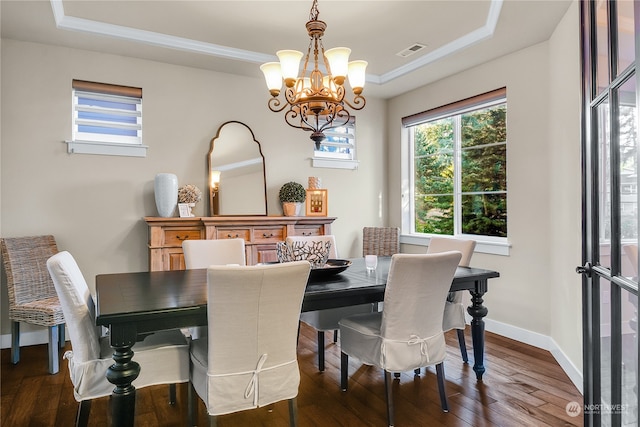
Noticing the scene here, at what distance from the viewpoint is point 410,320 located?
217 cm

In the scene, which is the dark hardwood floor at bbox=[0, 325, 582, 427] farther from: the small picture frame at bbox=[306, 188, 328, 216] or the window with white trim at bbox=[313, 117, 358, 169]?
the window with white trim at bbox=[313, 117, 358, 169]

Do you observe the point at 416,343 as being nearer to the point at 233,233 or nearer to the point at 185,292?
Answer: the point at 185,292

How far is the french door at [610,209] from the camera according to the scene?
1461 millimetres

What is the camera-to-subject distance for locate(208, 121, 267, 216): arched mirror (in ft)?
13.4

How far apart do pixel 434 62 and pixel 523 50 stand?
0.75 meters

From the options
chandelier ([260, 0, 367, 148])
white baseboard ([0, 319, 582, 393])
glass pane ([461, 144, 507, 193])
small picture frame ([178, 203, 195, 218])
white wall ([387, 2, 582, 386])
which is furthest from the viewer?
glass pane ([461, 144, 507, 193])

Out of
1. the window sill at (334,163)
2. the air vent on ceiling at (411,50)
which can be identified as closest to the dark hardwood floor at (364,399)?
the window sill at (334,163)

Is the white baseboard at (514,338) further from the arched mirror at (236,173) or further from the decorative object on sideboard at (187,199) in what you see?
the arched mirror at (236,173)

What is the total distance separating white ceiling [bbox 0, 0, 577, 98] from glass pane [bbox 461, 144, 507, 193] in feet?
2.75

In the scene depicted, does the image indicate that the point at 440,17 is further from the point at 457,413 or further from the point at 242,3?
the point at 457,413

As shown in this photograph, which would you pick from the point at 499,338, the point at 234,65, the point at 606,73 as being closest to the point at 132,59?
the point at 234,65

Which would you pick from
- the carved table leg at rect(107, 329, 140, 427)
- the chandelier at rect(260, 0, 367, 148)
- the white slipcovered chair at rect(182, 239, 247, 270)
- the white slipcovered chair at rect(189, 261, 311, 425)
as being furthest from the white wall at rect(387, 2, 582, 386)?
the carved table leg at rect(107, 329, 140, 427)

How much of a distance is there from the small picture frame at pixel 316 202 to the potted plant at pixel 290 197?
0.41ft

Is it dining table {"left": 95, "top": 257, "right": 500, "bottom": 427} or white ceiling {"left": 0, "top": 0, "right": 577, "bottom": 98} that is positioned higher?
white ceiling {"left": 0, "top": 0, "right": 577, "bottom": 98}
